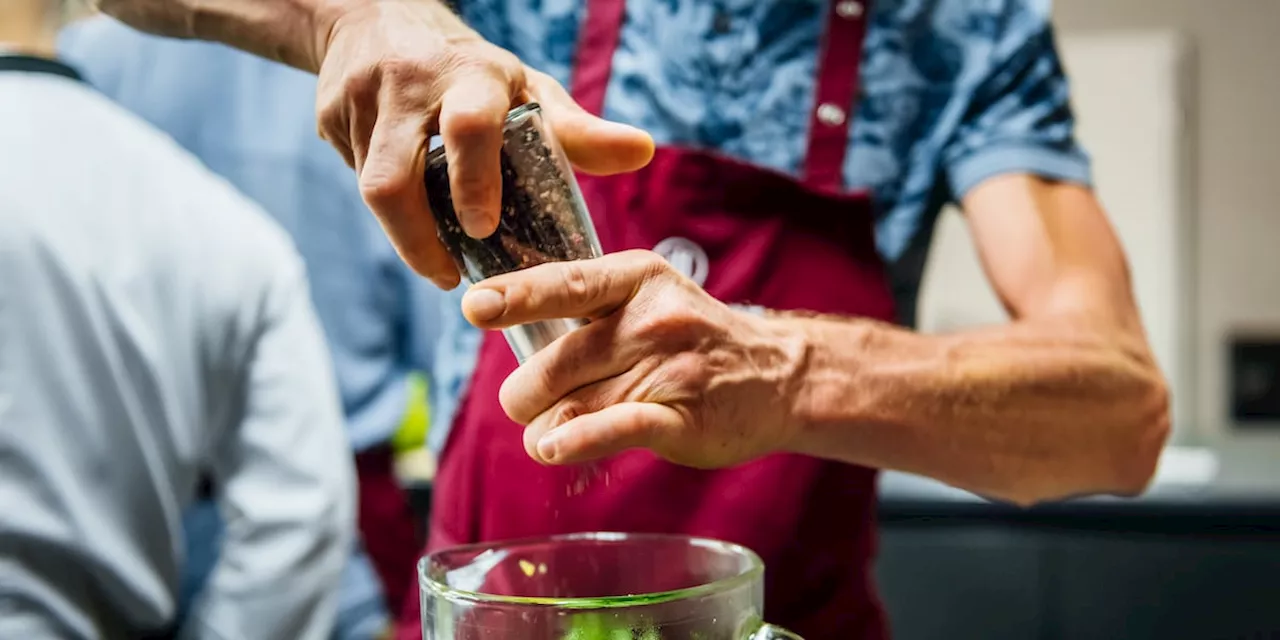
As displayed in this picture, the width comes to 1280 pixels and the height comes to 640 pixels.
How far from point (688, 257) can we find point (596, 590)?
0.73ft

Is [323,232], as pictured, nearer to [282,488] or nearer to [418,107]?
[282,488]

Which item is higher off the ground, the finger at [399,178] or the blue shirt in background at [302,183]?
the finger at [399,178]

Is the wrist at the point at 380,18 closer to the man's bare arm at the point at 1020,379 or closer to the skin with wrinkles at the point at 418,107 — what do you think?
the skin with wrinkles at the point at 418,107

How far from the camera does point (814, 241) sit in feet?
1.79

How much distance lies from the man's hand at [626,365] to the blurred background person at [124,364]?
36cm

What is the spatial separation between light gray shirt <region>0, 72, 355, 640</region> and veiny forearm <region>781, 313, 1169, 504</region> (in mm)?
378

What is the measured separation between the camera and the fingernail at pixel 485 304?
29 cm

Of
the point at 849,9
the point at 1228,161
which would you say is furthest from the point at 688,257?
the point at 1228,161

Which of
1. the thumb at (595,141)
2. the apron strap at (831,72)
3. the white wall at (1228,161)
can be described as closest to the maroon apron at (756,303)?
the apron strap at (831,72)

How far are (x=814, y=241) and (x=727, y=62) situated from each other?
0.10 meters

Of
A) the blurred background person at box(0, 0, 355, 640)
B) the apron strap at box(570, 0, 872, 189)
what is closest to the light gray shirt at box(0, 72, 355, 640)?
the blurred background person at box(0, 0, 355, 640)

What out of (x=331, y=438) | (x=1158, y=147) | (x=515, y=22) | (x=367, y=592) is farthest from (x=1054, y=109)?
(x=1158, y=147)

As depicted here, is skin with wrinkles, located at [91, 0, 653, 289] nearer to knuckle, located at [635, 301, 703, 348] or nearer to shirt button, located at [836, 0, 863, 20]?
knuckle, located at [635, 301, 703, 348]

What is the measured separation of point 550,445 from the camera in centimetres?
31
